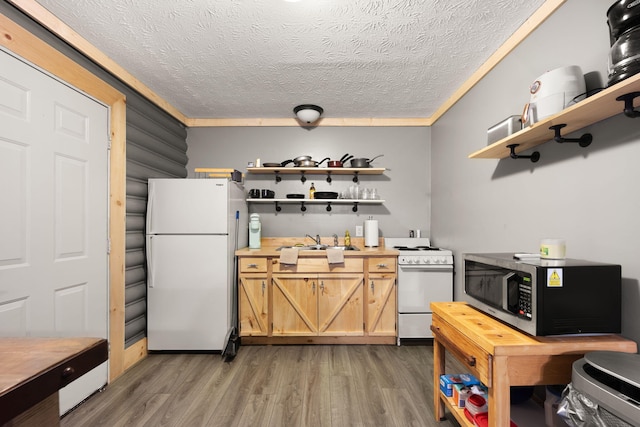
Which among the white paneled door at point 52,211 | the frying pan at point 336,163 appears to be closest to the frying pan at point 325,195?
the frying pan at point 336,163

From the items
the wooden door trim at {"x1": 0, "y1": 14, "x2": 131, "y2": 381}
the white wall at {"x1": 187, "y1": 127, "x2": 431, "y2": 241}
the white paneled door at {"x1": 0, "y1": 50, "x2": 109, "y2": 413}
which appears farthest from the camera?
the white wall at {"x1": 187, "y1": 127, "x2": 431, "y2": 241}

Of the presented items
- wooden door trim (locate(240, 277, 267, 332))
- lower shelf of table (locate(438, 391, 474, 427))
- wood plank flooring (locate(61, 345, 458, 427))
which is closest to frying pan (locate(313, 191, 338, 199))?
wooden door trim (locate(240, 277, 267, 332))

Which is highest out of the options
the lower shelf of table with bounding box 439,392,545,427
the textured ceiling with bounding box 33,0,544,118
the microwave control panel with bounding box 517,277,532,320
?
the textured ceiling with bounding box 33,0,544,118

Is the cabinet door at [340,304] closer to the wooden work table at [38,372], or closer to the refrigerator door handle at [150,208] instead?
the refrigerator door handle at [150,208]

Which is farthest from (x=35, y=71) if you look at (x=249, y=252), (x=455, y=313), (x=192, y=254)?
(x=455, y=313)

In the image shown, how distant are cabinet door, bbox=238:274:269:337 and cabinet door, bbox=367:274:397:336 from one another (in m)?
1.11

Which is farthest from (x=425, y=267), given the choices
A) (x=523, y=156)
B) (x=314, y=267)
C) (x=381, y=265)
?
(x=523, y=156)

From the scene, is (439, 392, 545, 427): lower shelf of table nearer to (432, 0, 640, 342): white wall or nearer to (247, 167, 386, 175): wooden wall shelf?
(432, 0, 640, 342): white wall

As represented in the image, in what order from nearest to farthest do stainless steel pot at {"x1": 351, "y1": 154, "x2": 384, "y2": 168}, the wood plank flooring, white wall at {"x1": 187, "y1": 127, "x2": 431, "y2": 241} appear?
the wood plank flooring
stainless steel pot at {"x1": 351, "y1": 154, "x2": 384, "y2": 168}
white wall at {"x1": 187, "y1": 127, "x2": 431, "y2": 241}

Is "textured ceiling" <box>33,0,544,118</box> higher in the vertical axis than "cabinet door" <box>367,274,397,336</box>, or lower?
higher

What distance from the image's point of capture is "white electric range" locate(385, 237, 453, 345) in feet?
10.1

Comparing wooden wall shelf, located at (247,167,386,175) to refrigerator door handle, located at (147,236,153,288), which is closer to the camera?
refrigerator door handle, located at (147,236,153,288)

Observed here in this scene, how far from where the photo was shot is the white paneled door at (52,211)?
1669mm

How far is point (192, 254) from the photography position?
2.86m
